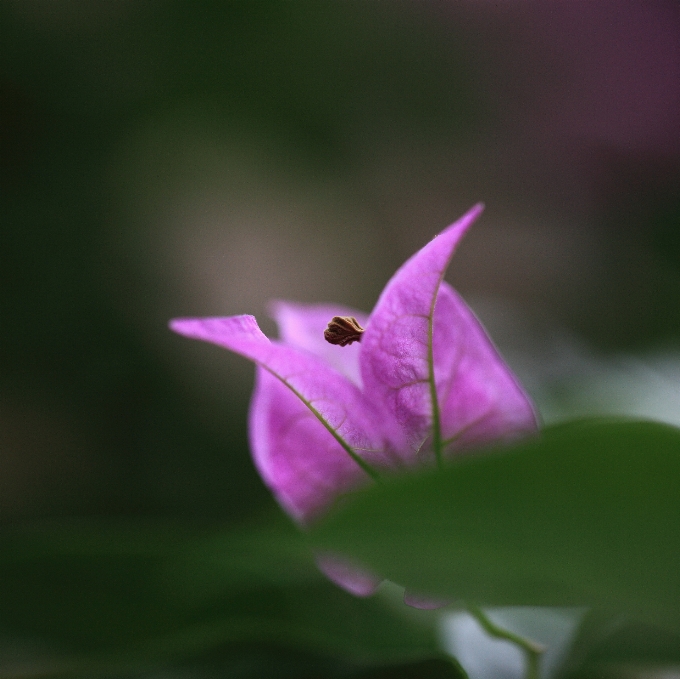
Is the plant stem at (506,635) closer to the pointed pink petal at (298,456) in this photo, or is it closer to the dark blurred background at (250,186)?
the pointed pink petal at (298,456)

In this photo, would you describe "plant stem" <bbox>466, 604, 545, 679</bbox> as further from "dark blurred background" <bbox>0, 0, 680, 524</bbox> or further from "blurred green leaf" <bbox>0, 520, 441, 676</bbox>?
"dark blurred background" <bbox>0, 0, 680, 524</bbox>

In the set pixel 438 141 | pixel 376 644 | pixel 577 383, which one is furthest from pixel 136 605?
pixel 438 141

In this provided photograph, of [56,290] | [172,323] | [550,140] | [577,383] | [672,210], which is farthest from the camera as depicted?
[550,140]

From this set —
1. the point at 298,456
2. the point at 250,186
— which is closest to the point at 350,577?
the point at 298,456

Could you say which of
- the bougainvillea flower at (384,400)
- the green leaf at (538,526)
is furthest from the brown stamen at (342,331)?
the green leaf at (538,526)

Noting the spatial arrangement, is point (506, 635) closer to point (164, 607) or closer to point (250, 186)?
point (164, 607)

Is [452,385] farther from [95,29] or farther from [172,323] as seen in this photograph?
[95,29]
